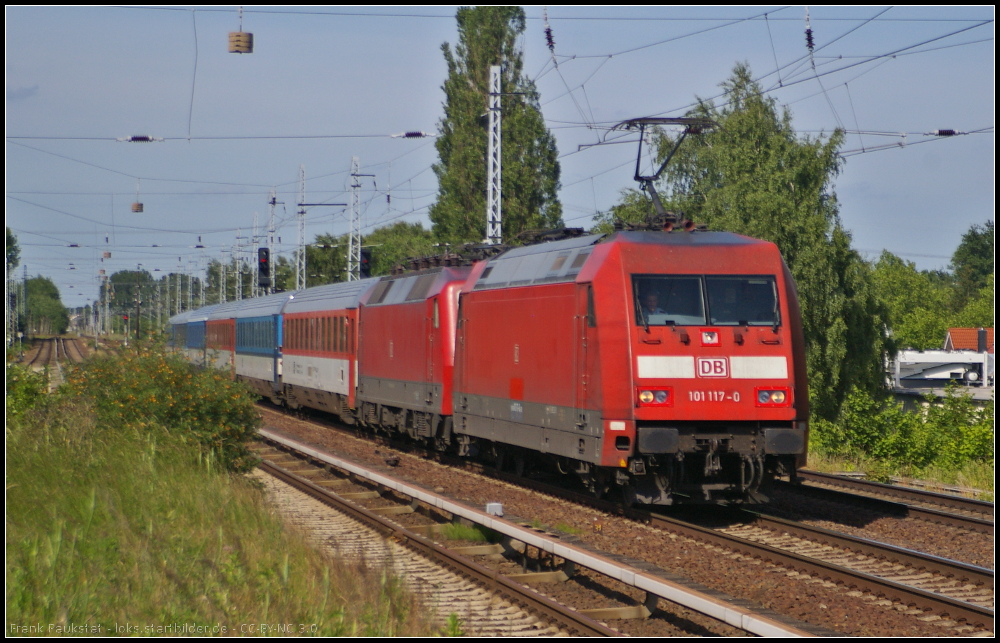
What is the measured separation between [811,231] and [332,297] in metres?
12.2

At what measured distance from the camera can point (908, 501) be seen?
1427 centimetres

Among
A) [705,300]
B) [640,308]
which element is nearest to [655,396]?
[640,308]

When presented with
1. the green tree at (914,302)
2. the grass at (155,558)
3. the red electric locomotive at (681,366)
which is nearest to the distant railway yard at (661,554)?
the red electric locomotive at (681,366)

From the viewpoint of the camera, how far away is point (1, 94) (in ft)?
30.7

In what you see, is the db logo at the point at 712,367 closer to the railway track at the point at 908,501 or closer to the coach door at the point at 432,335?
the railway track at the point at 908,501

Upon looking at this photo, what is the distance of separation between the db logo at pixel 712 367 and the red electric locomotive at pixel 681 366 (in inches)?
0.4

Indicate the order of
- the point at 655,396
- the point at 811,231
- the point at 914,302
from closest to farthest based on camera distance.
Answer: the point at 655,396 → the point at 811,231 → the point at 914,302

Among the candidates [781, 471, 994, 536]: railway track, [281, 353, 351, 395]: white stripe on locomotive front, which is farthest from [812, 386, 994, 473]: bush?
[281, 353, 351, 395]: white stripe on locomotive front

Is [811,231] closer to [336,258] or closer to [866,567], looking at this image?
[866,567]

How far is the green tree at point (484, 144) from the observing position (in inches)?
1431

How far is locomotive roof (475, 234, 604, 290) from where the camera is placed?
43.7 ft

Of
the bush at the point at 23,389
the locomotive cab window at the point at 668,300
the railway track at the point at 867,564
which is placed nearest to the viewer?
the railway track at the point at 867,564

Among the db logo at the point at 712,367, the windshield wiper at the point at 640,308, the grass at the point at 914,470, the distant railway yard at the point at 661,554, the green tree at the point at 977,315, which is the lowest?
the grass at the point at 914,470

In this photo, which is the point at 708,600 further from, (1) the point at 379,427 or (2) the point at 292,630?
(1) the point at 379,427
